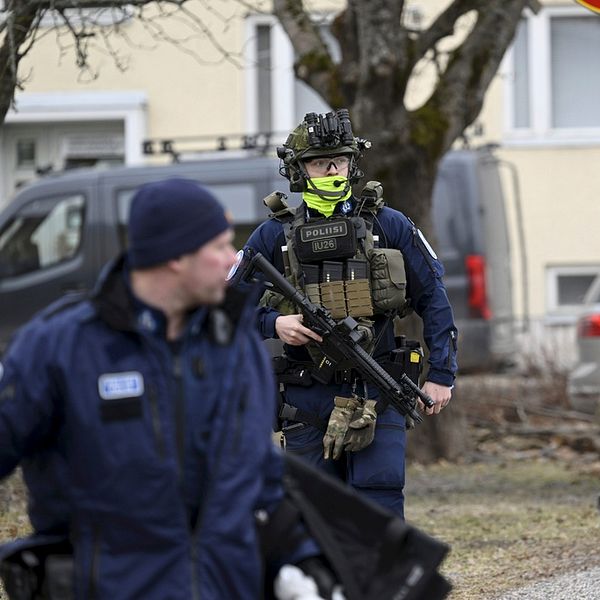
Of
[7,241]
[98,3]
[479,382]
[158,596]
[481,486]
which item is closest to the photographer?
[158,596]

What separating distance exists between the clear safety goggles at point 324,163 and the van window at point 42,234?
8.84m

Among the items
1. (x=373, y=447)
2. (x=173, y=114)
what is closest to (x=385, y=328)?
(x=373, y=447)

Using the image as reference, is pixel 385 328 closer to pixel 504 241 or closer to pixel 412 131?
pixel 412 131

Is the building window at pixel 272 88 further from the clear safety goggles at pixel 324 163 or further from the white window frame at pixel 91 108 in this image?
the clear safety goggles at pixel 324 163

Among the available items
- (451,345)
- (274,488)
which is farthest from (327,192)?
(274,488)

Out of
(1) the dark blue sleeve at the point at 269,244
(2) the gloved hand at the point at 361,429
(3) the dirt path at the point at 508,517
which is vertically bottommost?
(3) the dirt path at the point at 508,517

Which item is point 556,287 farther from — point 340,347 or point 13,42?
point 340,347

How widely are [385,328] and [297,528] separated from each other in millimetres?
2696

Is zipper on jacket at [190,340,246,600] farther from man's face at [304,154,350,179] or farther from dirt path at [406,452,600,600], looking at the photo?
dirt path at [406,452,600,600]

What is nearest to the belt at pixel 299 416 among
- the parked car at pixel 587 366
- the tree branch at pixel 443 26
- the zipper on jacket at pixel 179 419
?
the zipper on jacket at pixel 179 419

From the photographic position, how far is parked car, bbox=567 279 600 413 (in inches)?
469

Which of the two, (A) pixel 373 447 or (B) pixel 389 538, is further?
(A) pixel 373 447

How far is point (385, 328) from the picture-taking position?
6.25m

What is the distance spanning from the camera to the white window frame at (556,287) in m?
18.8
